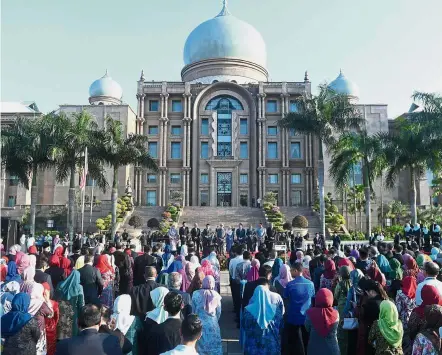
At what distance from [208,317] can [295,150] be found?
4421cm

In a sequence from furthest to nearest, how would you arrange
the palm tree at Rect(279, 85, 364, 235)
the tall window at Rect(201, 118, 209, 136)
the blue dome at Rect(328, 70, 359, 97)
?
the blue dome at Rect(328, 70, 359, 97)
the tall window at Rect(201, 118, 209, 136)
the palm tree at Rect(279, 85, 364, 235)

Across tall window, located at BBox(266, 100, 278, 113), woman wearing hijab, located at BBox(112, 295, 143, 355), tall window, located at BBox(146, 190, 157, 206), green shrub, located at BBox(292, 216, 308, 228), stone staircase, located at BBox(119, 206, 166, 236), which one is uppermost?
tall window, located at BBox(266, 100, 278, 113)

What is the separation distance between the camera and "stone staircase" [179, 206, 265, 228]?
3909 cm

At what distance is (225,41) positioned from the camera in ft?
176

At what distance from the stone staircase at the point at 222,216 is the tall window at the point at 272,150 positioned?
9678 millimetres

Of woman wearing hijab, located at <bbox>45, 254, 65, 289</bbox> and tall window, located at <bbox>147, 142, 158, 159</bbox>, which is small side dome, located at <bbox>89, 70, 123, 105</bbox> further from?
woman wearing hijab, located at <bbox>45, 254, 65, 289</bbox>

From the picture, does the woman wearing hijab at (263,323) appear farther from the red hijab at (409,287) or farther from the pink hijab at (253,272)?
the pink hijab at (253,272)

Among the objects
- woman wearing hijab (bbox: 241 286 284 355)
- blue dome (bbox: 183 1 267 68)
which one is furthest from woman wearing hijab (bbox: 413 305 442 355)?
blue dome (bbox: 183 1 267 68)

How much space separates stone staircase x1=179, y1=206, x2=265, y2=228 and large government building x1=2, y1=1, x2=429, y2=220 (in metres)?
5.96

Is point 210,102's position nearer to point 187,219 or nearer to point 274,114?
point 274,114

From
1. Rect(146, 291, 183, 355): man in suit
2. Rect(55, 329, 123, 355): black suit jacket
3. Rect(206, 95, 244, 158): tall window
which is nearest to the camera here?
Rect(55, 329, 123, 355): black suit jacket

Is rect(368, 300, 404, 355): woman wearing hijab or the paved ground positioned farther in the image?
the paved ground

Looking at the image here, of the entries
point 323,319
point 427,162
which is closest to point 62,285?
point 323,319

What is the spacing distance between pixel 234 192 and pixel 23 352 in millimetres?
43685
